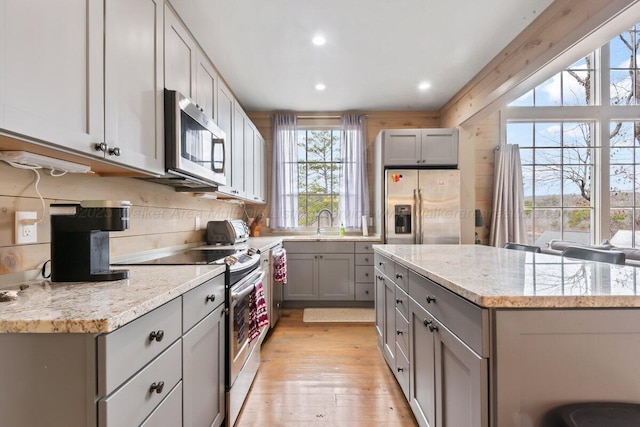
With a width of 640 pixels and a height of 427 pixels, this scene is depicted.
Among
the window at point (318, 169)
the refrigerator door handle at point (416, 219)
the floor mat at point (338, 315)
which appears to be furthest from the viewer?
the window at point (318, 169)

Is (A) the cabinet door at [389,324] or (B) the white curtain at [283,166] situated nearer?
(A) the cabinet door at [389,324]

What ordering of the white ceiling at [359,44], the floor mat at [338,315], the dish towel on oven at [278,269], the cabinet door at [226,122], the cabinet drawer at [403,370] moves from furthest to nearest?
the floor mat at [338,315] < the dish towel on oven at [278,269] < the cabinet door at [226,122] < the white ceiling at [359,44] < the cabinet drawer at [403,370]

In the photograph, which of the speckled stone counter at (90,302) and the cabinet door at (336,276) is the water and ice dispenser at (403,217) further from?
the speckled stone counter at (90,302)

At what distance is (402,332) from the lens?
1.72 meters

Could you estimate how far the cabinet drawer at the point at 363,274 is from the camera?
3.69 meters

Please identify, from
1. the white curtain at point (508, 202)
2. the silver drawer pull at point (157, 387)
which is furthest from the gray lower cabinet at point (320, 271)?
the silver drawer pull at point (157, 387)

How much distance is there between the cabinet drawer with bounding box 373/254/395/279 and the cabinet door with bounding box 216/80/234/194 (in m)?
1.38

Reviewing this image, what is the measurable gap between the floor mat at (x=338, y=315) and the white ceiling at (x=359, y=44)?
2.67 metres

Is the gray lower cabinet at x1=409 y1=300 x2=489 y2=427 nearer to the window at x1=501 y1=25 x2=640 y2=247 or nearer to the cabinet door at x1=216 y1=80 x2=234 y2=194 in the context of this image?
the cabinet door at x1=216 y1=80 x2=234 y2=194

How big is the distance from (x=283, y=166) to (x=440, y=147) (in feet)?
6.97

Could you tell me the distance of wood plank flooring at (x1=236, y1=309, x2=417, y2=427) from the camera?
170 centimetres

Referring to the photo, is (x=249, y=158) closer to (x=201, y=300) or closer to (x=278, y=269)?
(x=278, y=269)

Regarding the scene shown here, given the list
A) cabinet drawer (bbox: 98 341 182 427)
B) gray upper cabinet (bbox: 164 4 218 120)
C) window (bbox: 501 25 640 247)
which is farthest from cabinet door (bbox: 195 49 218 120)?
window (bbox: 501 25 640 247)

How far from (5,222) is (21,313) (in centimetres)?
59
